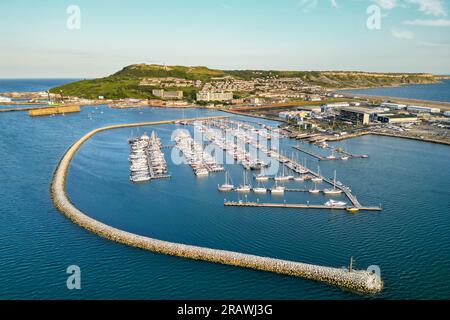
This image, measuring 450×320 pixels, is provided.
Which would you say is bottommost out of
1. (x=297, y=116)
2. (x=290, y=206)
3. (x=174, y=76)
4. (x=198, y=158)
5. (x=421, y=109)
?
(x=290, y=206)

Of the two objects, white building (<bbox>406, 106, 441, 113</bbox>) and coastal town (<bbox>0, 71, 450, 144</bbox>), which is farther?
white building (<bbox>406, 106, 441, 113</bbox>)

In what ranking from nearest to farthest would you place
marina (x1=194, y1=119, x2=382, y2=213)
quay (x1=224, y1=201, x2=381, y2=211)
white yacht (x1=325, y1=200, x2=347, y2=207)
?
quay (x1=224, y1=201, x2=381, y2=211) → white yacht (x1=325, y1=200, x2=347, y2=207) → marina (x1=194, y1=119, x2=382, y2=213)

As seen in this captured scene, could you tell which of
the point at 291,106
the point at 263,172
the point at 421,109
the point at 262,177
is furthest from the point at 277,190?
the point at 291,106

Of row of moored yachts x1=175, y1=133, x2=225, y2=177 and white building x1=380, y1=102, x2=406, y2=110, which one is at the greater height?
white building x1=380, y1=102, x2=406, y2=110

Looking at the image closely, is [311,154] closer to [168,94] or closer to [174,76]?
[168,94]

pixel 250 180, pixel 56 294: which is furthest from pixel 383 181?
pixel 56 294

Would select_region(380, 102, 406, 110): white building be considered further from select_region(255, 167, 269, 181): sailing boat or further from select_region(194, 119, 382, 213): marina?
select_region(255, 167, 269, 181): sailing boat

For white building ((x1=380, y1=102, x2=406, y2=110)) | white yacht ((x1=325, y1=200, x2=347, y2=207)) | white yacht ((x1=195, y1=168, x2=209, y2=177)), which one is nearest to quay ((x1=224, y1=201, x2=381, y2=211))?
white yacht ((x1=325, y1=200, x2=347, y2=207))
